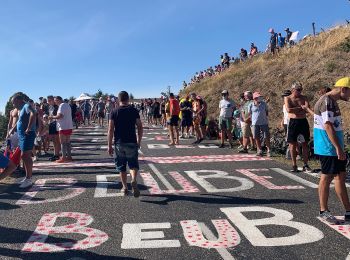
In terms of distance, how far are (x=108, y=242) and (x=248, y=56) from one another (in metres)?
35.2

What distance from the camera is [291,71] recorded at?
27.7 metres

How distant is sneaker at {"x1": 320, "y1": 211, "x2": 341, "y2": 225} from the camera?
5867 mm

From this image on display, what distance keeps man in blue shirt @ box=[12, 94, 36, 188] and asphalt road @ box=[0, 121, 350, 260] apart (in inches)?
19.8

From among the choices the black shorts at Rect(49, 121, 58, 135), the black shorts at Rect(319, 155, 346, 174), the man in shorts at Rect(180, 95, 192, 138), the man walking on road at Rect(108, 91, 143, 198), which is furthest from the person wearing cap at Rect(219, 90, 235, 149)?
the black shorts at Rect(319, 155, 346, 174)

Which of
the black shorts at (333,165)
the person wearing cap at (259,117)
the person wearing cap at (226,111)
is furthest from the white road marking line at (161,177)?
the person wearing cap at (226,111)

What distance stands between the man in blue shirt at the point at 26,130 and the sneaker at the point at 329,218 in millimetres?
5657

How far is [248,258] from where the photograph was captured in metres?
4.75

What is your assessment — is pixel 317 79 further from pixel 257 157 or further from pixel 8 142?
pixel 8 142

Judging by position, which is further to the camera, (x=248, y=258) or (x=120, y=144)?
(x=120, y=144)

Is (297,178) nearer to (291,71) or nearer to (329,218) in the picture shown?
(329,218)

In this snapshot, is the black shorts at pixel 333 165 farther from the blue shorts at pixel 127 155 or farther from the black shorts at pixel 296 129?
the black shorts at pixel 296 129

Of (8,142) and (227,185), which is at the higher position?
(8,142)

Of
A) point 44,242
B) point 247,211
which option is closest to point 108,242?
point 44,242

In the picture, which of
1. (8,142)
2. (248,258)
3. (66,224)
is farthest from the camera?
(8,142)
